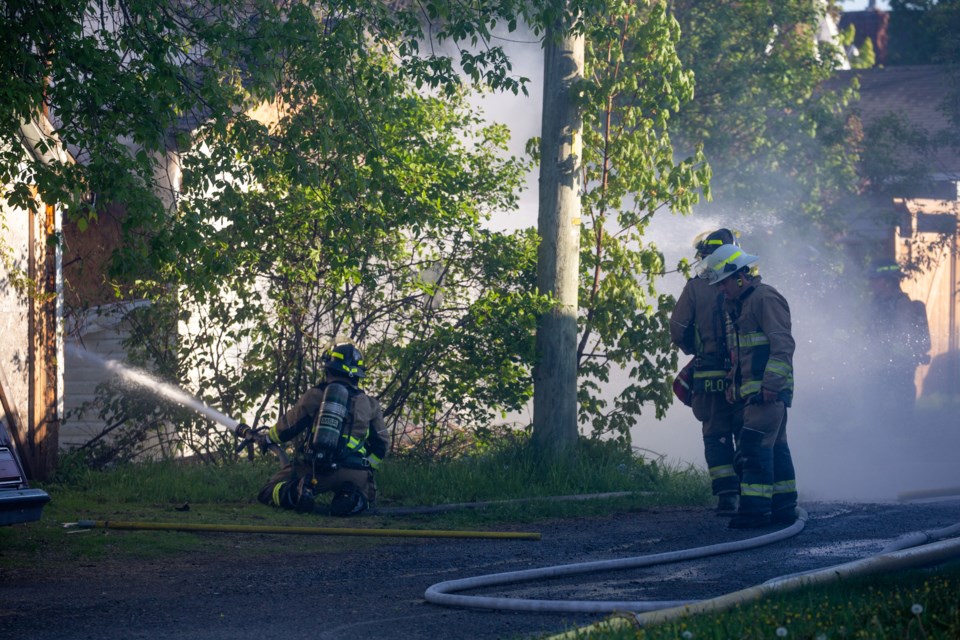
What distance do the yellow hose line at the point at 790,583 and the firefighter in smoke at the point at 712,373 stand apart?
9.28 ft

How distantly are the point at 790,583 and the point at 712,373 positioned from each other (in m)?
3.62

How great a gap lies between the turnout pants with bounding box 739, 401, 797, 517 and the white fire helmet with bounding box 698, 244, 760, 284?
0.95 metres

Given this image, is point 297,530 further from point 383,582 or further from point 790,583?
point 790,583

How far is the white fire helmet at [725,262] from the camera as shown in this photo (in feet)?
26.6

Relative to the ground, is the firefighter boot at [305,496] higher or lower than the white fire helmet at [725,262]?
lower

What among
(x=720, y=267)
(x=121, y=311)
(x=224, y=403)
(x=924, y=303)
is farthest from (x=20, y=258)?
(x=924, y=303)

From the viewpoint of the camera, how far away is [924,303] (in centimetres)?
2094

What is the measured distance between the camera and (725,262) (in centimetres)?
813

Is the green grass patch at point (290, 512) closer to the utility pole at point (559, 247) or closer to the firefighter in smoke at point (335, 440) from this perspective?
the firefighter in smoke at point (335, 440)

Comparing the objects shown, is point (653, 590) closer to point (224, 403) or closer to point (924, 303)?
point (224, 403)

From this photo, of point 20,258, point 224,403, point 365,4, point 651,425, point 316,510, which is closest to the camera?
point 365,4

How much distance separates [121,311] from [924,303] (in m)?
15.4

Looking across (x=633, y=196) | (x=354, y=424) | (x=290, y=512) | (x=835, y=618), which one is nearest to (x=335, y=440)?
(x=354, y=424)

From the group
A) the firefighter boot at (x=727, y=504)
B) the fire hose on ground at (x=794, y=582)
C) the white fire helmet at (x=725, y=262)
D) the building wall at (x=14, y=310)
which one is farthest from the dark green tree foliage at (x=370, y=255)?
the fire hose on ground at (x=794, y=582)
